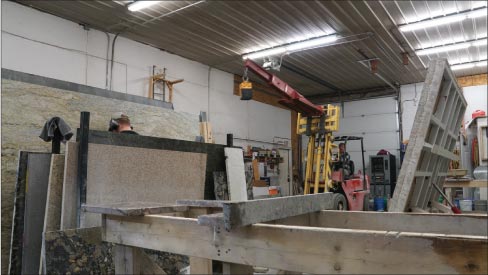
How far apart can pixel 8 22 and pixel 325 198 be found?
6.39m

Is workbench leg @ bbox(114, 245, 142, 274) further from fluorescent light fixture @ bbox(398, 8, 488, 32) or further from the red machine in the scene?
fluorescent light fixture @ bbox(398, 8, 488, 32)

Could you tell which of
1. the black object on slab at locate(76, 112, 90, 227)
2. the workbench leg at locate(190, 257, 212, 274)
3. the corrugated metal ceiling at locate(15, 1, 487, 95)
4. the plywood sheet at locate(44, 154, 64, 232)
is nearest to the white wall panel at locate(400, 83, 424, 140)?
the corrugated metal ceiling at locate(15, 1, 487, 95)

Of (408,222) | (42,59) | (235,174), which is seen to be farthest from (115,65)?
(408,222)

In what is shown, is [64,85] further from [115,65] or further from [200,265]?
[200,265]

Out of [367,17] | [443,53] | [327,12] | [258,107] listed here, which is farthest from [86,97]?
[443,53]

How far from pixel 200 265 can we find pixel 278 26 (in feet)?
22.1

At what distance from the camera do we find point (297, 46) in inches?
341

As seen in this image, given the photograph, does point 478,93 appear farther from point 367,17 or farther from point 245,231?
point 245,231

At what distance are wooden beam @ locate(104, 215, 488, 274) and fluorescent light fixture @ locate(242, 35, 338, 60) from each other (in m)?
7.44

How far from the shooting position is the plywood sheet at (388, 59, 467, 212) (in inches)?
101

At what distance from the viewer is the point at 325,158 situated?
298 inches

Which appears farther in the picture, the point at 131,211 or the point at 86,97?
the point at 86,97

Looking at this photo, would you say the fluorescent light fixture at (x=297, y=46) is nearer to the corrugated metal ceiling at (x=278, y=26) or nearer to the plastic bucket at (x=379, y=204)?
the corrugated metal ceiling at (x=278, y=26)

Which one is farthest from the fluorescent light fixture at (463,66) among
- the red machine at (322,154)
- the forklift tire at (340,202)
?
the forklift tire at (340,202)
